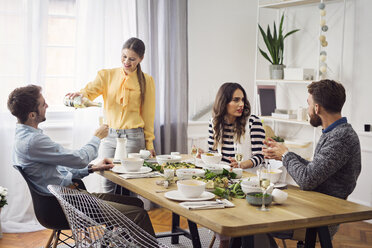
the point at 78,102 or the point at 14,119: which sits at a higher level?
the point at 78,102

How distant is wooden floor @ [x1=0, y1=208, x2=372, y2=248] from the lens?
12.4 ft

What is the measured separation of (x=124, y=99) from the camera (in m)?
3.84

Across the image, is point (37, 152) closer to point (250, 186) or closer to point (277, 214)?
point (250, 186)

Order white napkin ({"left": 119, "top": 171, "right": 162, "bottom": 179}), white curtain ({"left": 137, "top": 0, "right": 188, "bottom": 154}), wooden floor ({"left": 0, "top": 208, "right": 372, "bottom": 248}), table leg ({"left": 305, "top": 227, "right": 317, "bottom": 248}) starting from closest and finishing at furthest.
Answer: table leg ({"left": 305, "top": 227, "right": 317, "bottom": 248})
white napkin ({"left": 119, "top": 171, "right": 162, "bottom": 179})
wooden floor ({"left": 0, "top": 208, "right": 372, "bottom": 248})
white curtain ({"left": 137, "top": 0, "right": 188, "bottom": 154})

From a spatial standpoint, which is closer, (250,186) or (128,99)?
(250,186)

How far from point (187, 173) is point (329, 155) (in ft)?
2.49

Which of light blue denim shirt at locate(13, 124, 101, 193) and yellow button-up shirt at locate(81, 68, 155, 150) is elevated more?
yellow button-up shirt at locate(81, 68, 155, 150)

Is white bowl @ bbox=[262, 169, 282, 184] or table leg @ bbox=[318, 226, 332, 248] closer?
table leg @ bbox=[318, 226, 332, 248]

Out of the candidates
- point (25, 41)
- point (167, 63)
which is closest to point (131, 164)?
point (25, 41)

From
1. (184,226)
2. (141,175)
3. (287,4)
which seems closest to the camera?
(141,175)

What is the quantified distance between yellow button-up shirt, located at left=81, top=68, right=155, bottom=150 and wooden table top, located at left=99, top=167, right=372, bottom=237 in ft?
4.88

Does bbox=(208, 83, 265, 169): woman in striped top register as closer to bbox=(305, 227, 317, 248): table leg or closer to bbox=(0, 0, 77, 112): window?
bbox=(305, 227, 317, 248): table leg

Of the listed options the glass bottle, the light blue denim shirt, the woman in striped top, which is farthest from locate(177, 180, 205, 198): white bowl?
the glass bottle

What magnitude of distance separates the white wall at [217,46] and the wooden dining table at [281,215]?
2.91 meters
